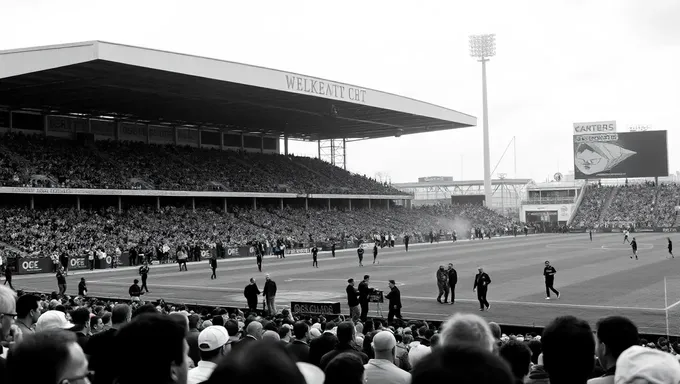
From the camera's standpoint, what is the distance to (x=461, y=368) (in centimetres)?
213

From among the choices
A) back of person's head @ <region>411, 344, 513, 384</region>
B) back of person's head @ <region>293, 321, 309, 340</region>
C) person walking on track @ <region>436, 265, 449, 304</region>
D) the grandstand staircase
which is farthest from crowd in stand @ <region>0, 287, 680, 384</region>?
the grandstand staircase

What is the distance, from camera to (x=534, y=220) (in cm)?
11650

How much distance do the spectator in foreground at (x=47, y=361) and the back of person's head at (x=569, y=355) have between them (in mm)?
2620

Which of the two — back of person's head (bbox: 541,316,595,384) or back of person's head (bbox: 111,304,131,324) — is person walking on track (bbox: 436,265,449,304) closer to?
back of person's head (bbox: 111,304,131,324)

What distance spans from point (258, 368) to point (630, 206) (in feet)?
357

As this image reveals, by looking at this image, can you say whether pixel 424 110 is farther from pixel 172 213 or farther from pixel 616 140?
pixel 616 140

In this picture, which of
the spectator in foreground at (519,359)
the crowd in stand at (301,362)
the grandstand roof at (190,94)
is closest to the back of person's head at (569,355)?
the crowd in stand at (301,362)

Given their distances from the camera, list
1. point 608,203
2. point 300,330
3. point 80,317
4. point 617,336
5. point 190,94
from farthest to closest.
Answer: point 608,203, point 190,94, point 300,330, point 80,317, point 617,336

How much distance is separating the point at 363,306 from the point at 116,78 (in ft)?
113

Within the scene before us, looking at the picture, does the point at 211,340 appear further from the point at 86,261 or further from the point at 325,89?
the point at 325,89

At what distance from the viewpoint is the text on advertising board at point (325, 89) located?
54775 mm

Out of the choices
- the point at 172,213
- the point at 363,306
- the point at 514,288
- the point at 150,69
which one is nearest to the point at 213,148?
the point at 172,213

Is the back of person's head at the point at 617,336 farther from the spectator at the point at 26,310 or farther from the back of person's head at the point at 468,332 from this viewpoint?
the spectator at the point at 26,310

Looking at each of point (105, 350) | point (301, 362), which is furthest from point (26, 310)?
point (301, 362)
